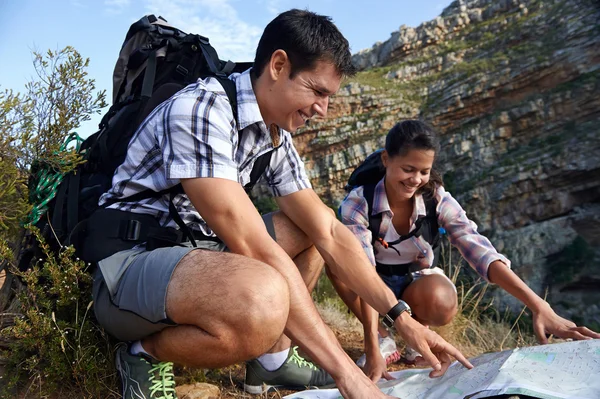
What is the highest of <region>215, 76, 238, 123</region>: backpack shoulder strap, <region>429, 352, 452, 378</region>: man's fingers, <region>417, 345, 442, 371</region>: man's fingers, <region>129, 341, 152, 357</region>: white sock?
<region>215, 76, 238, 123</region>: backpack shoulder strap

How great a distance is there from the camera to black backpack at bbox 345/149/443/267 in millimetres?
3223

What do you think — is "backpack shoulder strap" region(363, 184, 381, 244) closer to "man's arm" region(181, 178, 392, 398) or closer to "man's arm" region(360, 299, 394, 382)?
"man's arm" region(360, 299, 394, 382)

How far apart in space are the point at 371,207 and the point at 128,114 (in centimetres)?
164

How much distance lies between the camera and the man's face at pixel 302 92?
217 centimetres

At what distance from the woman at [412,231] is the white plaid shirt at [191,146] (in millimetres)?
965

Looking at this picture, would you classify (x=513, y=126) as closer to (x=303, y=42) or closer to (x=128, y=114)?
(x=303, y=42)

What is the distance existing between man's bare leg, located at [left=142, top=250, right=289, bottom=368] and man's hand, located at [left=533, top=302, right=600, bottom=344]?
147 centimetres

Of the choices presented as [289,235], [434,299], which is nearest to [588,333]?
[434,299]

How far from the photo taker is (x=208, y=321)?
1831 mm

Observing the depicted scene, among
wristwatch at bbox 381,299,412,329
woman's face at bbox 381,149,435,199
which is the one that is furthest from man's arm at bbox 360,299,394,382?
woman's face at bbox 381,149,435,199

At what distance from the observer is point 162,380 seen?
6.71 ft

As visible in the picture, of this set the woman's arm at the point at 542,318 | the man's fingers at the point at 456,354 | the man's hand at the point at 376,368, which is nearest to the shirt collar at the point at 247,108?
the man's fingers at the point at 456,354

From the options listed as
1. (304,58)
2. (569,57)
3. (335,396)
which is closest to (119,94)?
(304,58)

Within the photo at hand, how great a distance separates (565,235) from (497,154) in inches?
206
